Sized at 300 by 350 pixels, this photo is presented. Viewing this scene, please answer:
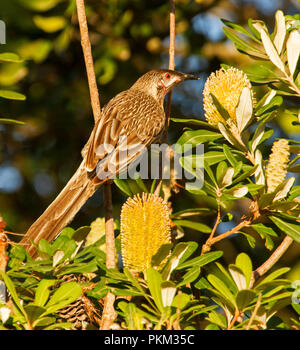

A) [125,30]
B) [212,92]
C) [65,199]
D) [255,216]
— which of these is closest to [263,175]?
[255,216]

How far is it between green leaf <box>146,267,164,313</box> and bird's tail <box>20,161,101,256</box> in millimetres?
Result: 871

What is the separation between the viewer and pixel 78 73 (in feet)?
14.6

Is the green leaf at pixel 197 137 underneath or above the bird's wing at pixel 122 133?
above

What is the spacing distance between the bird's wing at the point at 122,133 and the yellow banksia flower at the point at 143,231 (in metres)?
0.95

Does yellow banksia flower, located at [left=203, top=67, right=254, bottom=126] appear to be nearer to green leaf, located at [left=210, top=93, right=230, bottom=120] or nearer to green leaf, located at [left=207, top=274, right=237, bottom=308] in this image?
green leaf, located at [left=210, top=93, right=230, bottom=120]

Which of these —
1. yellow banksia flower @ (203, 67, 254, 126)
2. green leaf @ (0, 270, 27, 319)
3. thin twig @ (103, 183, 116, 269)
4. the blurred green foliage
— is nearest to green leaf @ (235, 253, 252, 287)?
thin twig @ (103, 183, 116, 269)

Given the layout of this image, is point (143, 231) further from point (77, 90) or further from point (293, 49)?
point (77, 90)

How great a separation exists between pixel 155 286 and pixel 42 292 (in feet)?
1.31

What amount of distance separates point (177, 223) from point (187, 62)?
2.51 metres

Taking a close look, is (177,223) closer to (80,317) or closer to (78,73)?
(80,317)

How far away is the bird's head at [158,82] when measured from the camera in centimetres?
399

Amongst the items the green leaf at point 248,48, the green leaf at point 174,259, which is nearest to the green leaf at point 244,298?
the green leaf at point 174,259

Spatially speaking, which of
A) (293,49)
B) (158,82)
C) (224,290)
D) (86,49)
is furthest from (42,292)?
(158,82)

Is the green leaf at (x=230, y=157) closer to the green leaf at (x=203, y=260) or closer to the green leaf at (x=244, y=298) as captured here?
the green leaf at (x=203, y=260)
